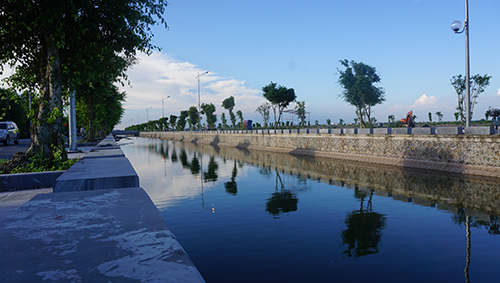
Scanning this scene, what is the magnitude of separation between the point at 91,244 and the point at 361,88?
56.5 metres

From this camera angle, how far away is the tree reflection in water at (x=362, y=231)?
660cm

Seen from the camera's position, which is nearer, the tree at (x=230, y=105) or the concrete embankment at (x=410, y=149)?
the concrete embankment at (x=410, y=149)

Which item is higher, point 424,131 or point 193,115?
point 193,115

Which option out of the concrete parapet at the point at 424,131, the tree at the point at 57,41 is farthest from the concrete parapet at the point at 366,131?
the tree at the point at 57,41

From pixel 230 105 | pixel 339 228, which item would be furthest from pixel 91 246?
pixel 230 105

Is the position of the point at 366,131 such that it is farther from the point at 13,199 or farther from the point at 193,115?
the point at 193,115

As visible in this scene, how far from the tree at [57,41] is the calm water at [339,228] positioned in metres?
4.48

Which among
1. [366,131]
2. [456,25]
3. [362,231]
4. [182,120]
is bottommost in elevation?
[362,231]

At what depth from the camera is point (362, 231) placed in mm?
7855

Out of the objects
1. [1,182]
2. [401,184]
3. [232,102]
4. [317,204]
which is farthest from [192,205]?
[232,102]

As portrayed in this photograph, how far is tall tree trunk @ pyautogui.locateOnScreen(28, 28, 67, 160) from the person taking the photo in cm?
1012

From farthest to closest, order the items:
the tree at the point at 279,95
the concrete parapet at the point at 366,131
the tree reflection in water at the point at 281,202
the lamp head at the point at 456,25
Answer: the tree at the point at 279,95, the concrete parapet at the point at 366,131, the lamp head at the point at 456,25, the tree reflection in water at the point at 281,202

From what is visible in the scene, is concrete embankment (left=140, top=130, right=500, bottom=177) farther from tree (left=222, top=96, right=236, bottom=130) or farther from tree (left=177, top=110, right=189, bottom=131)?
tree (left=177, top=110, right=189, bottom=131)

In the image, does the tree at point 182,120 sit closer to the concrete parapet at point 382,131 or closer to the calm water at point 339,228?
the concrete parapet at point 382,131
